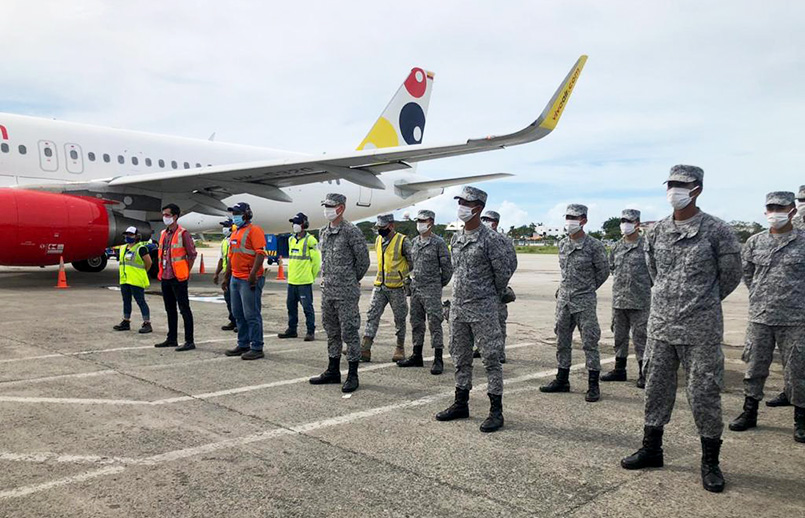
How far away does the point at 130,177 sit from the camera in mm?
14688

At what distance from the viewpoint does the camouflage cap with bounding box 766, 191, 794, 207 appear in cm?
497

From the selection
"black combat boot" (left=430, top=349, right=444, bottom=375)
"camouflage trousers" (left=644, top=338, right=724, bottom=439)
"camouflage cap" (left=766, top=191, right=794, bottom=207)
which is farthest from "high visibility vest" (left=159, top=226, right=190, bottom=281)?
"camouflage cap" (left=766, top=191, right=794, bottom=207)

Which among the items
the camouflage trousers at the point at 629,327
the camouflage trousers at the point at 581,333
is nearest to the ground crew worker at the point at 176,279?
the camouflage trousers at the point at 581,333

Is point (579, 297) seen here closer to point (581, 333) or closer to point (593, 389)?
point (581, 333)

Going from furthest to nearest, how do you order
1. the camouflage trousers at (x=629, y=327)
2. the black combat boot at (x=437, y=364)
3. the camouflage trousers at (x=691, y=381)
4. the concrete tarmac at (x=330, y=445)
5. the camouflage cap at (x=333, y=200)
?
the black combat boot at (x=437, y=364) < the camouflage trousers at (x=629, y=327) < the camouflage cap at (x=333, y=200) < the camouflage trousers at (x=691, y=381) < the concrete tarmac at (x=330, y=445)

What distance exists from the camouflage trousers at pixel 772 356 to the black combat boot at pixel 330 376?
11.9 ft

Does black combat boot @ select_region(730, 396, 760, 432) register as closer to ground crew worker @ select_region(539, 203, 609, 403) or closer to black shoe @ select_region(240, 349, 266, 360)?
ground crew worker @ select_region(539, 203, 609, 403)

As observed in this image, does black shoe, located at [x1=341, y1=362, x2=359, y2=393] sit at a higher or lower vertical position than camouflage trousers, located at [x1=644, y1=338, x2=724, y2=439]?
lower

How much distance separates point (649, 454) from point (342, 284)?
3.20 meters

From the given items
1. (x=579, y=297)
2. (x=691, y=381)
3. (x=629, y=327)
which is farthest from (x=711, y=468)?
(x=629, y=327)

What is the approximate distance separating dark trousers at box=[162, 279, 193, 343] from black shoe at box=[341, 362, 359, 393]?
Answer: 2783 millimetres

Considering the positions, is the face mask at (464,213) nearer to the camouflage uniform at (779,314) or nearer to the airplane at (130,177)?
the camouflage uniform at (779,314)

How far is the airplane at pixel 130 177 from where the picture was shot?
12.4 meters

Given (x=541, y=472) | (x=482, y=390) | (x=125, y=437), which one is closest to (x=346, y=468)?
(x=541, y=472)
